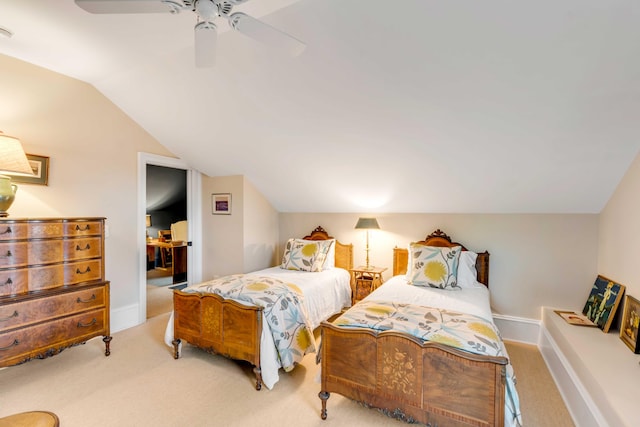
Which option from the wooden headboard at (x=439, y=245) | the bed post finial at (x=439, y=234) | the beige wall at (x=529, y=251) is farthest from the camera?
the bed post finial at (x=439, y=234)

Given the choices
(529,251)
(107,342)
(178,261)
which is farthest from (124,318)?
(529,251)

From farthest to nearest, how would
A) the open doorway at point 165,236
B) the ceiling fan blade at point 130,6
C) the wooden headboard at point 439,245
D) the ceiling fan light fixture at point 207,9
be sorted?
the open doorway at point 165,236 → the wooden headboard at point 439,245 → the ceiling fan light fixture at point 207,9 → the ceiling fan blade at point 130,6

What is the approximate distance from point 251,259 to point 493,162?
10.7 ft

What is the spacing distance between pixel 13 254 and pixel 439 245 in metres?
3.95

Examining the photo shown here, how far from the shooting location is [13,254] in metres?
2.27

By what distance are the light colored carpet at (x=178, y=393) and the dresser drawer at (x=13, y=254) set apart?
3.23 feet

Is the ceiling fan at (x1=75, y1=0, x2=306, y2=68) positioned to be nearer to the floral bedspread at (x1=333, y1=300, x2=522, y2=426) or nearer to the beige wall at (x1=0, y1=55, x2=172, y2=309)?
the floral bedspread at (x1=333, y1=300, x2=522, y2=426)

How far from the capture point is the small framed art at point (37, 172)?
276 cm

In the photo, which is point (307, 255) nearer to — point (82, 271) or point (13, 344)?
point (82, 271)

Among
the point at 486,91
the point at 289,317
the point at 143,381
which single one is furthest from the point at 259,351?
the point at 486,91

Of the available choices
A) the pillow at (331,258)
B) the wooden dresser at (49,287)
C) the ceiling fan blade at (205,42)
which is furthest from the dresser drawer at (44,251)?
the pillow at (331,258)

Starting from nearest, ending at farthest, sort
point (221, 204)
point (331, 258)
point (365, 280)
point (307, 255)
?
1. point (365, 280)
2. point (307, 255)
3. point (331, 258)
4. point (221, 204)

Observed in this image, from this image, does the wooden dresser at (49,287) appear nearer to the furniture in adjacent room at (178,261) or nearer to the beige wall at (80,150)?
the beige wall at (80,150)

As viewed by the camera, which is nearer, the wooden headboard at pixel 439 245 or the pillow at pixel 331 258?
the wooden headboard at pixel 439 245
